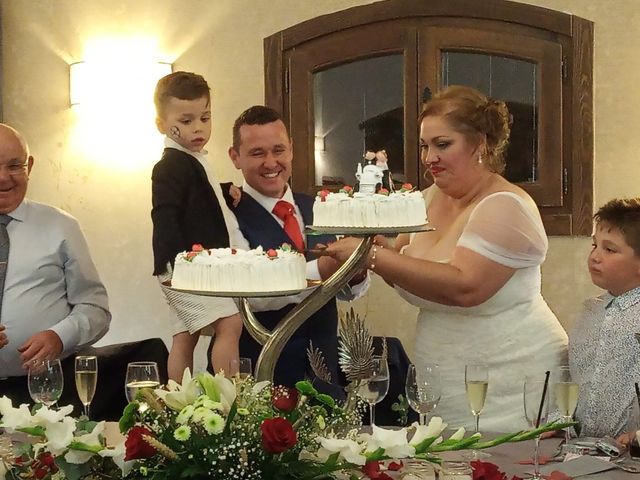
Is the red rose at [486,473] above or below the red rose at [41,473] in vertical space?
above

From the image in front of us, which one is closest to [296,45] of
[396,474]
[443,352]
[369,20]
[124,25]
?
[369,20]

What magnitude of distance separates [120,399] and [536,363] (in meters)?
1.55

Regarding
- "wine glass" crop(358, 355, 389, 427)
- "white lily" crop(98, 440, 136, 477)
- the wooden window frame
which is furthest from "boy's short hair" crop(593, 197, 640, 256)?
the wooden window frame

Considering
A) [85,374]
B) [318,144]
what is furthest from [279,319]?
[318,144]

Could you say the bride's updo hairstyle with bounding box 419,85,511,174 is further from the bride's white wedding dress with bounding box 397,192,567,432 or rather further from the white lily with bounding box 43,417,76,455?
the white lily with bounding box 43,417,76,455

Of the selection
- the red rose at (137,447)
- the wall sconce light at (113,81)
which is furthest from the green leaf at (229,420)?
the wall sconce light at (113,81)

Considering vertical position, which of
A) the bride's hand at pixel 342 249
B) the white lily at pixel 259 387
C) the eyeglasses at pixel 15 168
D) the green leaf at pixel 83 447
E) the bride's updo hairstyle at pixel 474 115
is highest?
the bride's updo hairstyle at pixel 474 115

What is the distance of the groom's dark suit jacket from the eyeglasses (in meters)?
0.85

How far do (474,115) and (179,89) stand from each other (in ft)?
3.16

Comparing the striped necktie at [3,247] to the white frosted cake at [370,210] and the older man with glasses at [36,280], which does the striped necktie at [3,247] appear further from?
the white frosted cake at [370,210]

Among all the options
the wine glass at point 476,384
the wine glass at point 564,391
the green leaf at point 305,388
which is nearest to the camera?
the green leaf at point 305,388

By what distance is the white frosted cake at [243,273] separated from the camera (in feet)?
5.98

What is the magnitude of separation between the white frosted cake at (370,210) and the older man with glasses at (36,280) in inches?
56.9

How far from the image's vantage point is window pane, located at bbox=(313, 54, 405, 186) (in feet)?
14.2
